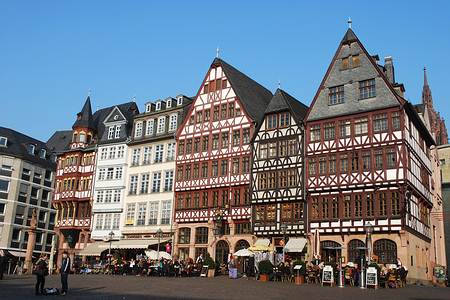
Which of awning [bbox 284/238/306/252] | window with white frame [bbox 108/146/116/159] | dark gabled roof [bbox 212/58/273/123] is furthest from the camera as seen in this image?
window with white frame [bbox 108/146/116/159]

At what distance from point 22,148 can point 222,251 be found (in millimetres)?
34950

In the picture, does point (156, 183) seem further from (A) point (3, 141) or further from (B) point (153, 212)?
(A) point (3, 141)

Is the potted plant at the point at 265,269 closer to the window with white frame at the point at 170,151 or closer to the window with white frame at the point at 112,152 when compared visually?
the window with white frame at the point at 170,151

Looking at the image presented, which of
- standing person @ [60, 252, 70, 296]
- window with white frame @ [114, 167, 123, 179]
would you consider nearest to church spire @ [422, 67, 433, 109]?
window with white frame @ [114, 167, 123, 179]

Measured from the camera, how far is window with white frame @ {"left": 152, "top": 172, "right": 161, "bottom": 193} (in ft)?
162

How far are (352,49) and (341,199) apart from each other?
11.2 m

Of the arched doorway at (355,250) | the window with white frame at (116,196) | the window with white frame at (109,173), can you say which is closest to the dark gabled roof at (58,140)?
the window with white frame at (109,173)

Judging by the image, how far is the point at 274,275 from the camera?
1240 inches

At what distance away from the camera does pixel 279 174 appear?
4066 cm

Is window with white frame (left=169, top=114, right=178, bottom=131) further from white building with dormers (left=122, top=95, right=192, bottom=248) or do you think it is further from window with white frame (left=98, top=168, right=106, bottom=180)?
window with white frame (left=98, top=168, right=106, bottom=180)

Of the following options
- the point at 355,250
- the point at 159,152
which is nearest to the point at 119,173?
the point at 159,152

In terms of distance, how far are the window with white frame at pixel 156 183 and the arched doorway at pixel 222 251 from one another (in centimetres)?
890

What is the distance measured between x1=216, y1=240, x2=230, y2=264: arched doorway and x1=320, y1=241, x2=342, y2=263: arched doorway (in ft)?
29.6

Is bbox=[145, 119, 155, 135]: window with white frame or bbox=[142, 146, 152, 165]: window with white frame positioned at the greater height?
bbox=[145, 119, 155, 135]: window with white frame
